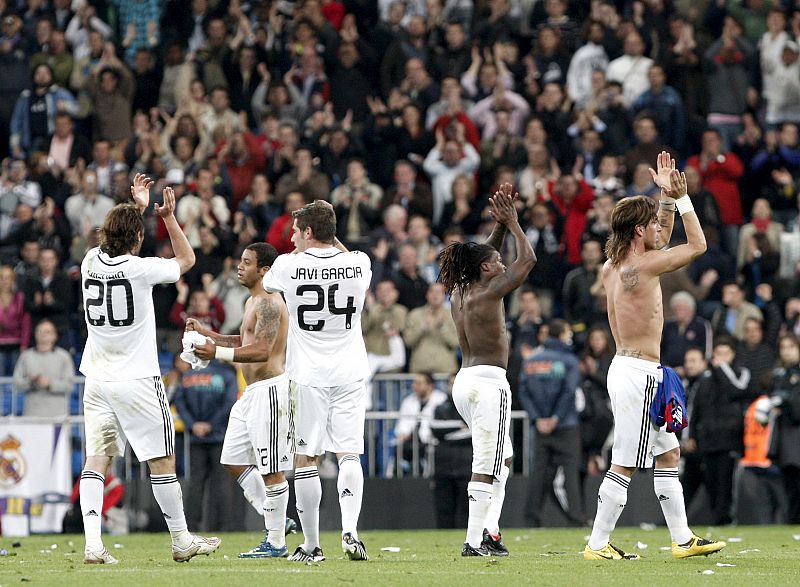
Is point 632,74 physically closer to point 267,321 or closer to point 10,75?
point 10,75

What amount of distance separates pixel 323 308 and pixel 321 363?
454 mm

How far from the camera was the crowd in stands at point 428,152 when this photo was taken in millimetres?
22438

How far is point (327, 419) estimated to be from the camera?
520 inches

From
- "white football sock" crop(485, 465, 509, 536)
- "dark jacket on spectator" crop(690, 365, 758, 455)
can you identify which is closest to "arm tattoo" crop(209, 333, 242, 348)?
"white football sock" crop(485, 465, 509, 536)

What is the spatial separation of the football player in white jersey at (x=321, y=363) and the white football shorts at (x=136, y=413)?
3.64ft

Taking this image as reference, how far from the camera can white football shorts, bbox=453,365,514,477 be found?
13.5 meters

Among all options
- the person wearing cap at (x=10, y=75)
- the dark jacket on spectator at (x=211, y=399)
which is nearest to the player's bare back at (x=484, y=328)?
the dark jacket on spectator at (x=211, y=399)

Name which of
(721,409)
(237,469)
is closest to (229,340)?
(237,469)

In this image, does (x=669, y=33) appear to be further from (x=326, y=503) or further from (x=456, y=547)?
(x=456, y=547)

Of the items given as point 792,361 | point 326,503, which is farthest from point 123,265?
point 792,361

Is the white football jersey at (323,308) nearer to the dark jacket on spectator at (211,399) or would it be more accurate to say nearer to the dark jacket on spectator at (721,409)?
the dark jacket on spectator at (211,399)

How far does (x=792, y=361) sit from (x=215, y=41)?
1306cm

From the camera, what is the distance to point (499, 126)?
2581 cm

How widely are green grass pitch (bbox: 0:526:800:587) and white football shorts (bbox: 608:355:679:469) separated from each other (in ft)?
2.84
